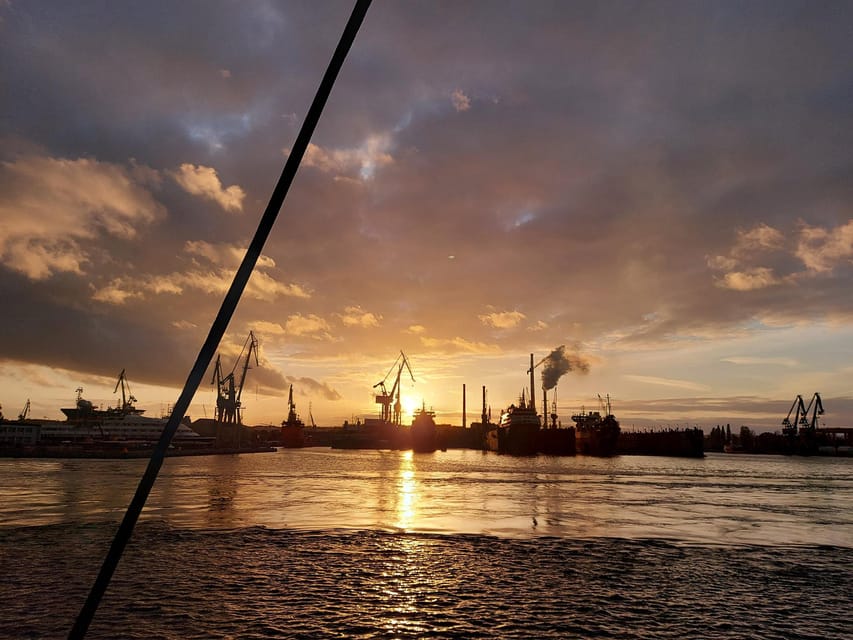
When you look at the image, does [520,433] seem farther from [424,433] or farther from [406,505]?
[406,505]

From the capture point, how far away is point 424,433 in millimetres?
178375

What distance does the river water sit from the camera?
473 inches

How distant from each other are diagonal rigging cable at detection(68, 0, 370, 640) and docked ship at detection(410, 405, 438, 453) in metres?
177

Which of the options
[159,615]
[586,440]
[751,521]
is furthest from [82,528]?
[586,440]

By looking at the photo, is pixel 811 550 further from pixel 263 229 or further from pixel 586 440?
pixel 586 440

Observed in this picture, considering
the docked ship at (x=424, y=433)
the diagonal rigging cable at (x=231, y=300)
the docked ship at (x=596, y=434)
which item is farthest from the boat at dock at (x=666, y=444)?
the diagonal rigging cable at (x=231, y=300)

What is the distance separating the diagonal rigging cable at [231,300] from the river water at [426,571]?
7827 mm

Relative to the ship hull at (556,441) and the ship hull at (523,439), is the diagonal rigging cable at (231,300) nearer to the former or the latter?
the ship hull at (523,439)

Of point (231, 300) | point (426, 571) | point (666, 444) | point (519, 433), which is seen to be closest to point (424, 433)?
point (519, 433)

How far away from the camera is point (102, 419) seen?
6575 inches

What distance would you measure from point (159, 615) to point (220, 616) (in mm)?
1305

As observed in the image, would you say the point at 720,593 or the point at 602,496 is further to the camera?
the point at 602,496

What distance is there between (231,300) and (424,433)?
177379mm

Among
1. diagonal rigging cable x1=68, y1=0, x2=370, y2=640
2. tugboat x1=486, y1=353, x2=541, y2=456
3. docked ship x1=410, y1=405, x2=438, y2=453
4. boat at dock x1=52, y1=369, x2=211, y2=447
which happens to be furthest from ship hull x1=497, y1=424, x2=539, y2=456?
diagonal rigging cable x1=68, y1=0, x2=370, y2=640
